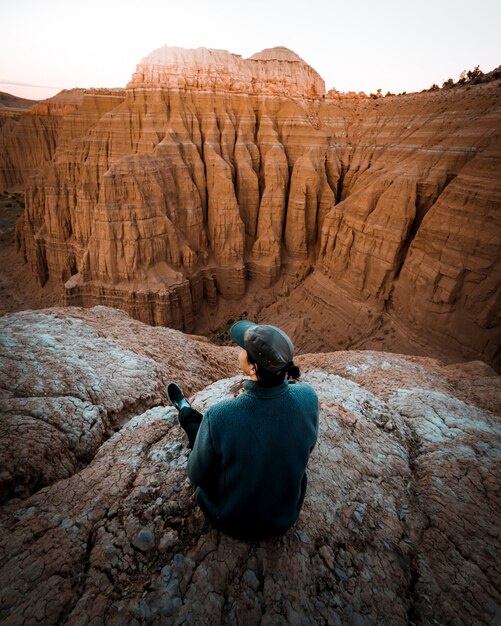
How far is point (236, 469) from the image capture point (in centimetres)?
189

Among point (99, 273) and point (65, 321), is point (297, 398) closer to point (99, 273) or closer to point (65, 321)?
point (65, 321)

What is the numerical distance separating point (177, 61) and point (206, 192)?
8.33m

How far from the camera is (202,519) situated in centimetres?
237

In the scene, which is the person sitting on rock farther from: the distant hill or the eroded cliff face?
the distant hill

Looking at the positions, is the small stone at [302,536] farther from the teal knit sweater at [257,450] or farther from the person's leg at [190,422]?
the person's leg at [190,422]

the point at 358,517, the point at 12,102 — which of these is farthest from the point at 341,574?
the point at 12,102

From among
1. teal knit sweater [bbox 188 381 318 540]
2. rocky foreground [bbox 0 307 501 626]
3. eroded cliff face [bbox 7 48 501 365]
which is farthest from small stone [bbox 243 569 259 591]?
eroded cliff face [bbox 7 48 501 365]

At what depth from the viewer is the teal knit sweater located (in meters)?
1.84

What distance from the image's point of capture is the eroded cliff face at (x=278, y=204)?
39.8 feet

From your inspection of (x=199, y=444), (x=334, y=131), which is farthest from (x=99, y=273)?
(x=199, y=444)

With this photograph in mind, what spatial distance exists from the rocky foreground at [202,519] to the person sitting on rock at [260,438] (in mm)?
443

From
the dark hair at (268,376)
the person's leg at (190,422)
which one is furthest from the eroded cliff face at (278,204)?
the dark hair at (268,376)

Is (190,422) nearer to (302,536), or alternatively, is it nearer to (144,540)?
(144,540)

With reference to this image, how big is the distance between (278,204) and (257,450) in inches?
755
